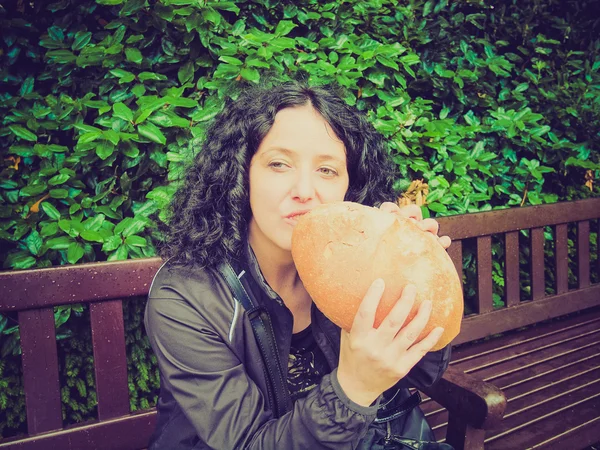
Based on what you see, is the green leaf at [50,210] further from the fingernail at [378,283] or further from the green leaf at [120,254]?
the fingernail at [378,283]

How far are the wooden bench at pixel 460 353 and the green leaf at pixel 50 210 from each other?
421mm

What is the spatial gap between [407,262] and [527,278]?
2593 millimetres

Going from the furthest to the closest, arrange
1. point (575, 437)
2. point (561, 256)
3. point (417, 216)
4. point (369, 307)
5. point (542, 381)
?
point (561, 256) → point (542, 381) → point (575, 437) → point (417, 216) → point (369, 307)

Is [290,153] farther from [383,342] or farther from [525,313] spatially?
[525,313]

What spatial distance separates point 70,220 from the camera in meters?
2.08

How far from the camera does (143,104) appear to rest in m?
2.13

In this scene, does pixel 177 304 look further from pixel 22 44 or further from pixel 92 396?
pixel 22 44

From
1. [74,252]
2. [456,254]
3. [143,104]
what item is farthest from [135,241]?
[456,254]

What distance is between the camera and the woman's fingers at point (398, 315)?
108 centimetres

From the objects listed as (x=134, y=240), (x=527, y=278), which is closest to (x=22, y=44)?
(x=134, y=240)

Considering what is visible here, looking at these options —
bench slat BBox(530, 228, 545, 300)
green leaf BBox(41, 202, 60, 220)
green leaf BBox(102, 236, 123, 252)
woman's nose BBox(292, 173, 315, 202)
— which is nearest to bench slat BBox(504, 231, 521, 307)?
bench slat BBox(530, 228, 545, 300)

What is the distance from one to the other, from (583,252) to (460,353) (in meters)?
1.19

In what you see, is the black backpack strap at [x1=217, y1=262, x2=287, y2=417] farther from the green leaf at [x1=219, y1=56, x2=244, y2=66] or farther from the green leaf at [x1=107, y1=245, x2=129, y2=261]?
the green leaf at [x1=219, y1=56, x2=244, y2=66]

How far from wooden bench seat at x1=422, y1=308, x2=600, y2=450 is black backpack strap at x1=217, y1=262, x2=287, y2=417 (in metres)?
0.83
